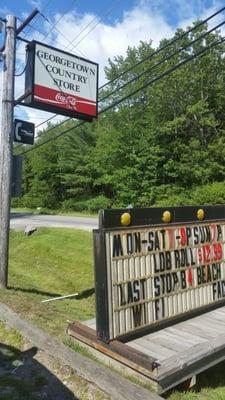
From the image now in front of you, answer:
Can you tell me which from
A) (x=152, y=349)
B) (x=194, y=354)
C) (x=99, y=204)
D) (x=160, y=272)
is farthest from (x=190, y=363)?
(x=99, y=204)

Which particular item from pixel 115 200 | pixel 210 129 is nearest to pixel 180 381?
pixel 210 129

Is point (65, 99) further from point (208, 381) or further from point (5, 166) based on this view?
point (208, 381)

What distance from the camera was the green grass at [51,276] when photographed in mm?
6666

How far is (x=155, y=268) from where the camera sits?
17.3ft

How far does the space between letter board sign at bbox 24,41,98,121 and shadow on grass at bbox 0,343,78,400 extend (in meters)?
5.38

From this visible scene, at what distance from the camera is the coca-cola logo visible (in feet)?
30.5

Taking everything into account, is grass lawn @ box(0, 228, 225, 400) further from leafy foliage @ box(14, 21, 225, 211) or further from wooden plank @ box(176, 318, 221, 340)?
leafy foliage @ box(14, 21, 225, 211)

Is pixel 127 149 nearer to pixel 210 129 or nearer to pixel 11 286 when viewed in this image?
pixel 210 129

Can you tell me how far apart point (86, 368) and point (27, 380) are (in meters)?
0.62

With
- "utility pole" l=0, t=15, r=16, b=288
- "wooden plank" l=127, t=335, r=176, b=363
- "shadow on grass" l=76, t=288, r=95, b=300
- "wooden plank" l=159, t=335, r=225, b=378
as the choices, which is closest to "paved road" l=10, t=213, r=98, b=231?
"shadow on grass" l=76, t=288, r=95, b=300

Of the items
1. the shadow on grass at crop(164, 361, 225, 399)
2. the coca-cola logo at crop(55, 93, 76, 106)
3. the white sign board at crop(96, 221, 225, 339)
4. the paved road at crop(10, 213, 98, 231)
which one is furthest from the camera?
the paved road at crop(10, 213, 98, 231)

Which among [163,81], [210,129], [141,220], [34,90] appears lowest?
[141,220]

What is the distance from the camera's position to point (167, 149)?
3325 cm

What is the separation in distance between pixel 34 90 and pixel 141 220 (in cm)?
476
